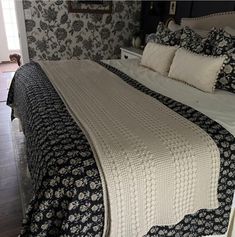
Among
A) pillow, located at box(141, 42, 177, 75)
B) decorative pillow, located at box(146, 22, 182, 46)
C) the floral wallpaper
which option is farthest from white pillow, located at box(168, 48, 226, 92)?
the floral wallpaper

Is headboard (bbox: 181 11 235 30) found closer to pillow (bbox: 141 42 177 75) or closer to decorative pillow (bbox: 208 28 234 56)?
decorative pillow (bbox: 208 28 234 56)

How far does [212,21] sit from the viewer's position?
Result: 2.61 meters

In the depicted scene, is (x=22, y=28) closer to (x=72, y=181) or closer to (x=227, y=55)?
(x=227, y=55)

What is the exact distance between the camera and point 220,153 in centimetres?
122

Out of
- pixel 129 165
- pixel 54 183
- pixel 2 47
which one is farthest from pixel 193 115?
pixel 2 47

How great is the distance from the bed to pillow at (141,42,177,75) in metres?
0.78

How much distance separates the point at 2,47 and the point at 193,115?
18.7 feet

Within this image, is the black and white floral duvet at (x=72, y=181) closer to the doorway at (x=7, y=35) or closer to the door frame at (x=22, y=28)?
the door frame at (x=22, y=28)

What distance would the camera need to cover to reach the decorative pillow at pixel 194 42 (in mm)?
2099

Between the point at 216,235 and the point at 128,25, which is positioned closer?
the point at 216,235

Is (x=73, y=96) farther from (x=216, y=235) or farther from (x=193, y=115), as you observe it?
(x=216, y=235)

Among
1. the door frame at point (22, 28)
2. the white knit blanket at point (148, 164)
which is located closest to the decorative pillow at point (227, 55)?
the white knit blanket at point (148, 164)

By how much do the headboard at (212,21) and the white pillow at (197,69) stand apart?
2.18 feet

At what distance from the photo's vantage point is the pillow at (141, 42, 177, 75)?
234cm
